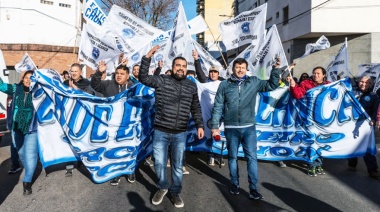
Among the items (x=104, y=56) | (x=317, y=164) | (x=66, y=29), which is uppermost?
Answer: (x=66, y=29)

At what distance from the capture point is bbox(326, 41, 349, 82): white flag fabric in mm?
8984

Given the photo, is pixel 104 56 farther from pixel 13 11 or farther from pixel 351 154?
pixel 13 11

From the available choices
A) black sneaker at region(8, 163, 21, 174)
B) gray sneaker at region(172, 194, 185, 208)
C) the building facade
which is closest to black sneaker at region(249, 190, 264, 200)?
gray sneaker at region(172, 194, 185, 208)

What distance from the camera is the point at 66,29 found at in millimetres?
22844

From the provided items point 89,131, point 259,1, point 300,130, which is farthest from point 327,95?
point 259,1

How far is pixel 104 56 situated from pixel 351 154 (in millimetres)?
5241

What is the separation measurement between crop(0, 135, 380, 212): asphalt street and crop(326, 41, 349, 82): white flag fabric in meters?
3.68

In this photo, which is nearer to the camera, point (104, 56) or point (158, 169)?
point (158, 169)

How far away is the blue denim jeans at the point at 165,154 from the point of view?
445cm

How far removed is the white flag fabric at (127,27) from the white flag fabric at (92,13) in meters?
0.63

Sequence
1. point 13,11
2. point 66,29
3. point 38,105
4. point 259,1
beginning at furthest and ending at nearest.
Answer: point 259,1 → point 66,29 → point 13,11 → point 38,105

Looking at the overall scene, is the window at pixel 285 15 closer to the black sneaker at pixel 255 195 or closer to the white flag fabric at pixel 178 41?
the white flag fabric at pixel 178 41

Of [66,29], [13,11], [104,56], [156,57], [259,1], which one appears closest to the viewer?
[104,56]

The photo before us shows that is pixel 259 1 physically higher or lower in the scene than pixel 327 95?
higher
